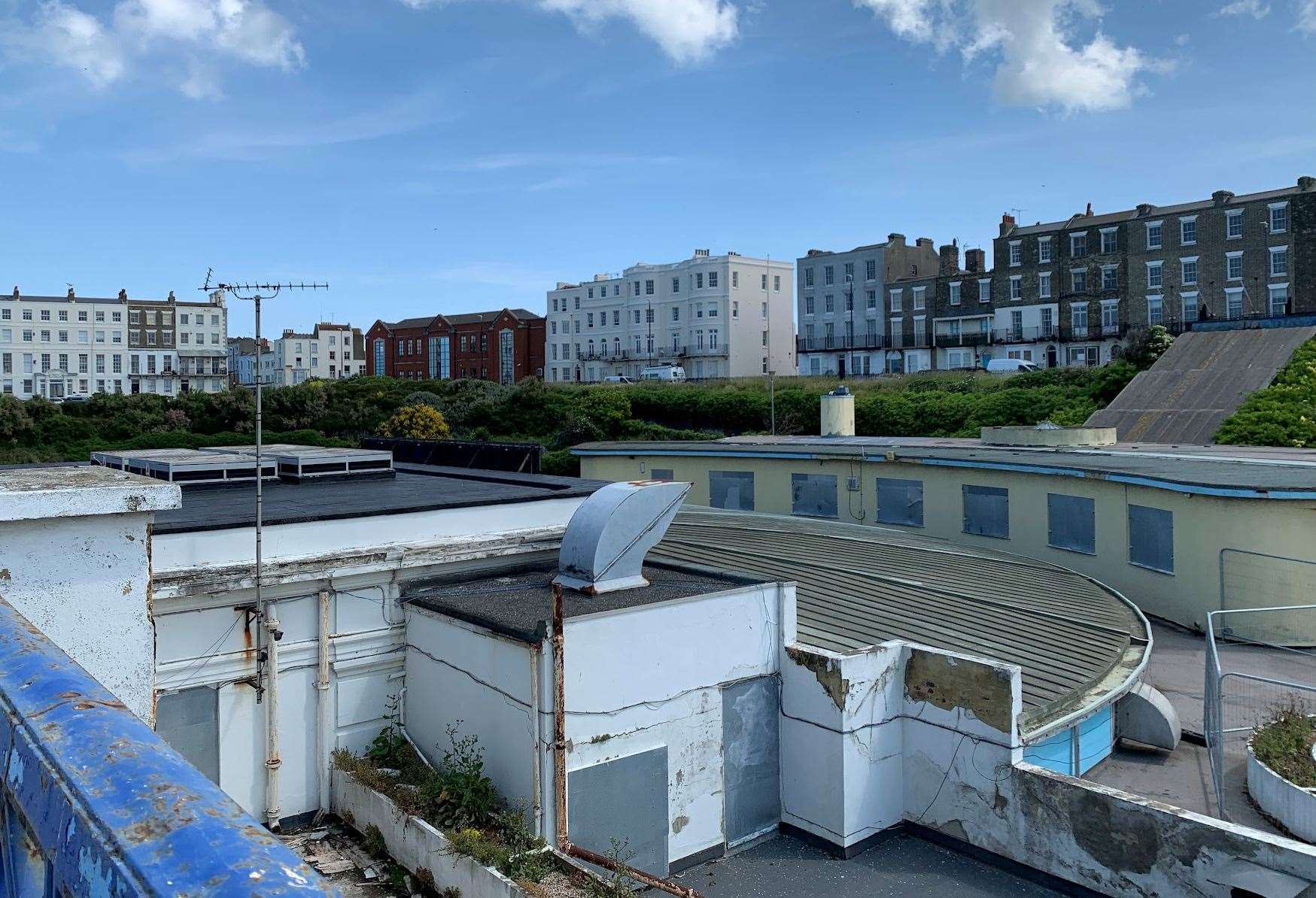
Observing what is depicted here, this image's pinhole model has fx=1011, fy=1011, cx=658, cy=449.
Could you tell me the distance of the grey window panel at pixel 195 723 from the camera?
447 inches

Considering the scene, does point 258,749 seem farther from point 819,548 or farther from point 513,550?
point 819,548

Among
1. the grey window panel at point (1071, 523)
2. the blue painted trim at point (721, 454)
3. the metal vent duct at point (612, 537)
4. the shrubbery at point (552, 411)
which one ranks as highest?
the shrubbery at point (552, 411)

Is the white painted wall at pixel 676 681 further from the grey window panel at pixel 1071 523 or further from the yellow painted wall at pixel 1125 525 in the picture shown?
the grey window panel at pixel 1071 523

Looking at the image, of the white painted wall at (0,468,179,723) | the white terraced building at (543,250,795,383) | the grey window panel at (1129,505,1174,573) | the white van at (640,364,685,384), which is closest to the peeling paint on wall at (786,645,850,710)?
the white painted wall at (0,468,179,723)

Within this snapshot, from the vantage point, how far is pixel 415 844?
10.5 metres

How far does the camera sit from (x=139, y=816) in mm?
Answer: 1365

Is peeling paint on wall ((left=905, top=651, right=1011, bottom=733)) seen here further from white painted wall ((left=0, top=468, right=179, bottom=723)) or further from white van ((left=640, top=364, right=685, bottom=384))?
white van ((left=640, top=364, right=685, bottom=384))

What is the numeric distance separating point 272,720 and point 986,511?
16.8 meters

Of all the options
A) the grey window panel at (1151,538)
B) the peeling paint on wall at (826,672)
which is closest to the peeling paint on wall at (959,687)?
the peeling paint on wall at (826,672)

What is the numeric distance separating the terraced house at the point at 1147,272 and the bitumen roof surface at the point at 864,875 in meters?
48.3

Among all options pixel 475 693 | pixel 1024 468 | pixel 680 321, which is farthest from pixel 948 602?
pixel 680 321

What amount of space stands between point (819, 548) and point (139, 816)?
58.2 feet

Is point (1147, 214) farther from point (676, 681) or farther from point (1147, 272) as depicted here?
point (676, 681)

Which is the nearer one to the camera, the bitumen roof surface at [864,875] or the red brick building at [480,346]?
the bitumen roof surface at [864,875]
